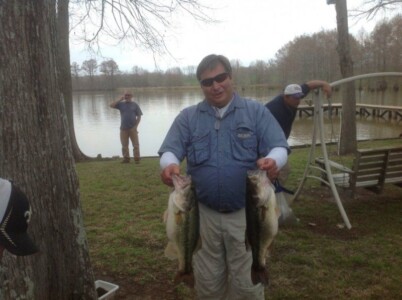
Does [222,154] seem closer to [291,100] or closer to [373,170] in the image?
[291,100]

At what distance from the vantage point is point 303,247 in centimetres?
516

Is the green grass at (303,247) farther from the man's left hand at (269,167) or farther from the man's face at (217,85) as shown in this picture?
the man's face at (217,85)

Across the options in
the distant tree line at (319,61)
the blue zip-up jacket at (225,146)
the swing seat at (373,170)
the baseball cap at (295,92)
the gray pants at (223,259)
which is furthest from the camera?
the distant tree line at (319,61)

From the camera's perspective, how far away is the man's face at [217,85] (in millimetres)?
3090

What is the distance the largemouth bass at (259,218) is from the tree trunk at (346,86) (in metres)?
9.07

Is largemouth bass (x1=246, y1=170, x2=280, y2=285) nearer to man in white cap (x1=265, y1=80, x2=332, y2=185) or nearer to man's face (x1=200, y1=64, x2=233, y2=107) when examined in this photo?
man's face (x1=200, y1=64, x2=233, y2=107)

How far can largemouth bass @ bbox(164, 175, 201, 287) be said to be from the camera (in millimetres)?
2719

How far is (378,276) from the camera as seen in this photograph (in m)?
4.39

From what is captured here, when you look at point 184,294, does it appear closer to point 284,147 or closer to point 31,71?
point 284,147

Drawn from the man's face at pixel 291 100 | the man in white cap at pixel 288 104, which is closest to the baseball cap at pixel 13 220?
the man in white cap at pixel 288 104

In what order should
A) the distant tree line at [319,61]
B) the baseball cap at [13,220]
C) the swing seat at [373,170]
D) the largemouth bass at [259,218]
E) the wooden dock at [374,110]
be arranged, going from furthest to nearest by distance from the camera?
1. the distant tree line at [319,61]
2. the wooden dock at [374,110]
3. the swing seat at [373,170]
4. the largemouth bass at [259,218]
5. the baseball cap at [13,220]

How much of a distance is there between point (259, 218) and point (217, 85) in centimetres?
101

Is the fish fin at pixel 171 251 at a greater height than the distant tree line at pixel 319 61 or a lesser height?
lesser

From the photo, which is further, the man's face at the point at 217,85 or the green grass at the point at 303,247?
the green grass at the point at 303,247
